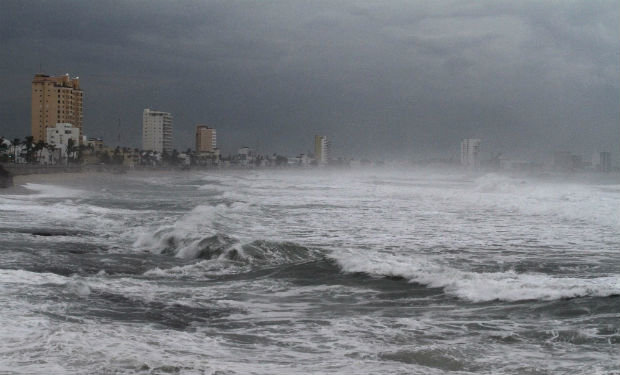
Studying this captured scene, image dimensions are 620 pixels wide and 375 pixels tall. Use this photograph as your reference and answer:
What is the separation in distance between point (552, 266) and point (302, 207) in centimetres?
1944

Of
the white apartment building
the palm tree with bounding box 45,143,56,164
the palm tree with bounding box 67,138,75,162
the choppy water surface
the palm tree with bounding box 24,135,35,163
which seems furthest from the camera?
the white apartment building

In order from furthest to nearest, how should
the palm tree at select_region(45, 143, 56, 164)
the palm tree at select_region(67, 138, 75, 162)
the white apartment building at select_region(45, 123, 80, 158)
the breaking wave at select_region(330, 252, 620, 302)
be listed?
the white apartment building at select_region(45, 123, 80, 158) → the palm tree at select_region(67, 138, 75, 162) → the palm tree at select_region(45, 143, 56, 164) → the breaking wave at select_region(330, 252, 620, 302)

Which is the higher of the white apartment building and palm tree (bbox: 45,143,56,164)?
the white apartment building

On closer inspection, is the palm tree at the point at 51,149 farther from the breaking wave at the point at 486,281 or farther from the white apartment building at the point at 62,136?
the breaking wave at the point at 486,281

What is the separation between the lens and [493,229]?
71.0 feet

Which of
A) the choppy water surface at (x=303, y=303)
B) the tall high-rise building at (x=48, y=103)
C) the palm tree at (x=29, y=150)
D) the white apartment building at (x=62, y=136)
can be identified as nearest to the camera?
the choppy water surface at (x=303, y=303)

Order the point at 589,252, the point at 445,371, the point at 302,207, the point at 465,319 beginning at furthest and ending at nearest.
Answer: the point at 302,207 → the point at 589,252 → the point at 465,319 → the point at 445,371

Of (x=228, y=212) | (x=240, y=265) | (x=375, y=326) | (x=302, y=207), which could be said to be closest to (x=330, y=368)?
(x=375, y=326)

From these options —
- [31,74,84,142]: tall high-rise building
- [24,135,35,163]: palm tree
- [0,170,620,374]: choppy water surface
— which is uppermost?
[31,74,84,142]: tall high-rise building

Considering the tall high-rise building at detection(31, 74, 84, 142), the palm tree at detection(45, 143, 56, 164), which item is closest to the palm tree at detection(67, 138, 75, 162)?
the palm tree at detection(45, 143, 56, 164)

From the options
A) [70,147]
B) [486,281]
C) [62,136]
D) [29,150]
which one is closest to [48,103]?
[62,136]

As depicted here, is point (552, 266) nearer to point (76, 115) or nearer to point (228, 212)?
point (228, 212)

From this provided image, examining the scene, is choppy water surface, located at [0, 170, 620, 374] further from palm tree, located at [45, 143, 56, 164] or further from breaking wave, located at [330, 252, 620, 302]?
palm tree, located at [45, 143, 56, 164]

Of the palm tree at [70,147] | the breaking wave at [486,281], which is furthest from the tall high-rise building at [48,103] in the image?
the breaking wave at [486,281]
